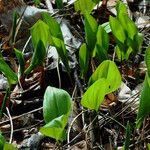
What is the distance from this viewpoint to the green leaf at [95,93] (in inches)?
37.4

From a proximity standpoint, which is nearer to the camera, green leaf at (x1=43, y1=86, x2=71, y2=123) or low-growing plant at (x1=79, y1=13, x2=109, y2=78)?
green leaf at (x1=43, y1=86, x2=71, y2=123)

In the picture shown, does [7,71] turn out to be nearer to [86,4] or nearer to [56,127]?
[56,127]

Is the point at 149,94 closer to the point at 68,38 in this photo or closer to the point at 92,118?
the point at 92,118

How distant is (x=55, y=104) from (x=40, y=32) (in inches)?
12.1

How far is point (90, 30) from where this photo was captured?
1.22 metres

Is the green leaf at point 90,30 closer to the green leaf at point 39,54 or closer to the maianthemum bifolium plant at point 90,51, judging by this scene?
the maianthemum bifolium plant at point 90,51

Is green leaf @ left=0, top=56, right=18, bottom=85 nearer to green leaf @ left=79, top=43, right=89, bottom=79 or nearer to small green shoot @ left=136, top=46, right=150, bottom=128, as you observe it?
green leaf @ left=79, top=43, right=89, bottom=79

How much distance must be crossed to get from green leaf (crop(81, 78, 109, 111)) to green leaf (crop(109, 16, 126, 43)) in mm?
306

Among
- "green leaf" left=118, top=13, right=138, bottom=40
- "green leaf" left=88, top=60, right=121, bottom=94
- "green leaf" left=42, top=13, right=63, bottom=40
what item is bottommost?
"green leaf" left=88, top=60, right=121, bottom=94

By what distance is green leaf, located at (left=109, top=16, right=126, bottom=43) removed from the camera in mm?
1217

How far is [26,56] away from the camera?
1624 mm

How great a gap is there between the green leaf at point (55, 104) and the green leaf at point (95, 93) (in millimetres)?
55

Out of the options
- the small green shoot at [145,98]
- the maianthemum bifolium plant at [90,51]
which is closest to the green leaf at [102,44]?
the maianthemum bifolium plant at [90,51]

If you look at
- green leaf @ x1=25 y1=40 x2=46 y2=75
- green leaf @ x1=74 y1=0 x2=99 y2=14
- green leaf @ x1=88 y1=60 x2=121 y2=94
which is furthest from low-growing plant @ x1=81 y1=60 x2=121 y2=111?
green leaf @ x1=74 y1=0 x2=99 y2=14
